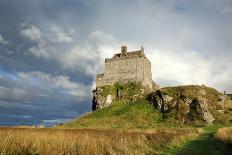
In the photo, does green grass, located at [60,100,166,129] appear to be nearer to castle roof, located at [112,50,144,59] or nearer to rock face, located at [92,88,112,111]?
rock face, located at [92,88,112,111]

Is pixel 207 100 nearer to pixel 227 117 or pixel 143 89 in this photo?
pixel 227 117

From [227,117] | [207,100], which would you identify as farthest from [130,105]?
[227,117]

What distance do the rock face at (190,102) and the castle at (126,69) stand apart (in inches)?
500

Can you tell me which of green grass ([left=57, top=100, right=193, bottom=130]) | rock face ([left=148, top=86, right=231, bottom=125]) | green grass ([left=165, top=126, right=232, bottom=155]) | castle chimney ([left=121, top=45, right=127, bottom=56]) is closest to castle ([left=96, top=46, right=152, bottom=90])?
castle chimney ([left=121, top=45, right=127, bottom=56])

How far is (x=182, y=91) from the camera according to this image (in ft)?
298

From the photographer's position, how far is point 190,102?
279 feet

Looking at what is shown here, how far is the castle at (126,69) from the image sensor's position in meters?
106

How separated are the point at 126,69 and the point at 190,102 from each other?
30.8 meters

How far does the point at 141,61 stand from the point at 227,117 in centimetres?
3682

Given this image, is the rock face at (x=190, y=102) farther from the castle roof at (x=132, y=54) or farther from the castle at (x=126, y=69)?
the castle roof at (x=132, y=54)

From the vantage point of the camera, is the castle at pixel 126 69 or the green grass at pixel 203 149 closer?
the green grass at pixel 203 149

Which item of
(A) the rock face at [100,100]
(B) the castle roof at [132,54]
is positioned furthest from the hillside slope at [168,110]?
(B) the castle roof at [132,54]

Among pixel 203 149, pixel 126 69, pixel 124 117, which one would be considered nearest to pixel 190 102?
pixel 124 117

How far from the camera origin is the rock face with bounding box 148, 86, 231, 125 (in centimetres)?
8036
